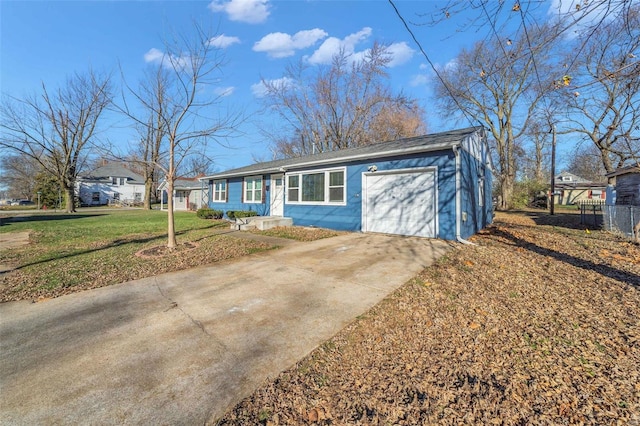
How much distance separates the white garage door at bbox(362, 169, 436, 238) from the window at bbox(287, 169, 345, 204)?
120 cm

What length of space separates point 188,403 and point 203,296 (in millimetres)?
2174

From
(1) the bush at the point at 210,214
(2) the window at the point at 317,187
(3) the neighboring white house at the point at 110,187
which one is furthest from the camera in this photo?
(3) the neighboring white house at the point at 110,187

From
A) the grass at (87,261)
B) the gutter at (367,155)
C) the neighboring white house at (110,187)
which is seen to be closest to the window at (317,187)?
the gutter at (367,155)

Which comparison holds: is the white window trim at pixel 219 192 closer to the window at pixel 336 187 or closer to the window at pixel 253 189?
the window at pixel 253 189

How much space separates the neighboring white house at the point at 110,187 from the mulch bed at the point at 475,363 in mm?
46449

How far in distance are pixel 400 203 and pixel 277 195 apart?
6.69 meters

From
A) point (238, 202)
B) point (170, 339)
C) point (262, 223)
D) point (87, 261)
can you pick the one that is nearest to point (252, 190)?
point (238, 202)

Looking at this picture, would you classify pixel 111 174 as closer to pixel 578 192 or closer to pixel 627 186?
pixel 627 186

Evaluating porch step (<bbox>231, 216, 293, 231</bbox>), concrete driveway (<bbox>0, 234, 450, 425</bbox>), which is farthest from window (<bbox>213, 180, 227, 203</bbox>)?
→ concrete driveway (<bbox>0, 234, 450, 425</bbox>)

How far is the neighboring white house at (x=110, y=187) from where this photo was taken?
4000 centimetres

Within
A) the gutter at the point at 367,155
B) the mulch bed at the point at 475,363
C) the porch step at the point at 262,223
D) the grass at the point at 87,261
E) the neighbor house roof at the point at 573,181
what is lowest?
the mulch bed at the point at 475,363

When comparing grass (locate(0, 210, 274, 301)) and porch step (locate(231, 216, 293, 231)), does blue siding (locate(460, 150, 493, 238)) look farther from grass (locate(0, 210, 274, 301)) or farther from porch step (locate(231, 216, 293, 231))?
porch step (locate(231, 216, 293, 231))

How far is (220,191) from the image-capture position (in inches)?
698

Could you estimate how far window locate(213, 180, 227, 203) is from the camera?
17234 mm
